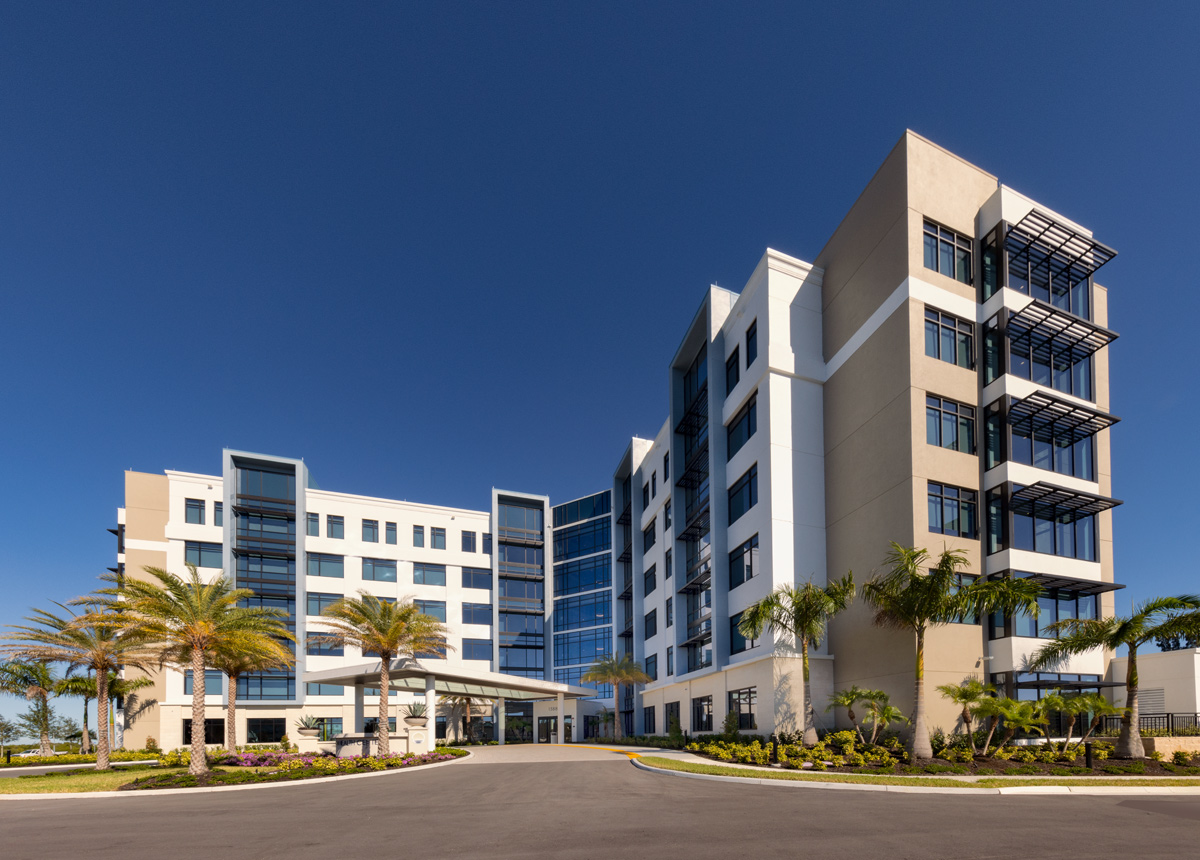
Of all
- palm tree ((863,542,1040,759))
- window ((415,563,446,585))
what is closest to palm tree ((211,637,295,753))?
window ((415,563,446,585))

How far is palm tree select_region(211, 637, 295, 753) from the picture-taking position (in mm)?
32219

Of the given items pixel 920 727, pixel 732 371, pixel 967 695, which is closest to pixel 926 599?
pixel 967 695

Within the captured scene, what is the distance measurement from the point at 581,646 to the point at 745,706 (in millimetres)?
41428

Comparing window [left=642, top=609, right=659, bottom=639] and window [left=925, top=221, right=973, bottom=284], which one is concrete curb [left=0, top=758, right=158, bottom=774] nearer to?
window [left=642, top=609, right=659, bottom=639]

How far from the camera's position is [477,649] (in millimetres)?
68188

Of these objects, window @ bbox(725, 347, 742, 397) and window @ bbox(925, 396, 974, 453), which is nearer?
window @ bbox(925, 396, 974, 453)

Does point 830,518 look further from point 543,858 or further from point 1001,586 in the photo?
point 543,858

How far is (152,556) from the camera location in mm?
58750

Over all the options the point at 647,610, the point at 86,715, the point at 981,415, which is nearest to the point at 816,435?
the point at 981,415

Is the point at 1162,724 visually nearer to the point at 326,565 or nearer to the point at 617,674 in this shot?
the point at 617,674

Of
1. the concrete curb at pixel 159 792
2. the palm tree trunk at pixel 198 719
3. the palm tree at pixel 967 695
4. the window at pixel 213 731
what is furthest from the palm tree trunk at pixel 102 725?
the palm tree at pixel 967 695

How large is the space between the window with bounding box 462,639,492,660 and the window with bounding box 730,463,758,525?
3523cm

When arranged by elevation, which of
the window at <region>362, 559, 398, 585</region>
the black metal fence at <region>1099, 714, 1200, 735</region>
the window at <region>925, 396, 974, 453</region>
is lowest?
the black metal fence at <region>1099, 714, 1200, 735</region>

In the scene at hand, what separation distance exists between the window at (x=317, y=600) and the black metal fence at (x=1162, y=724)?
173ft
